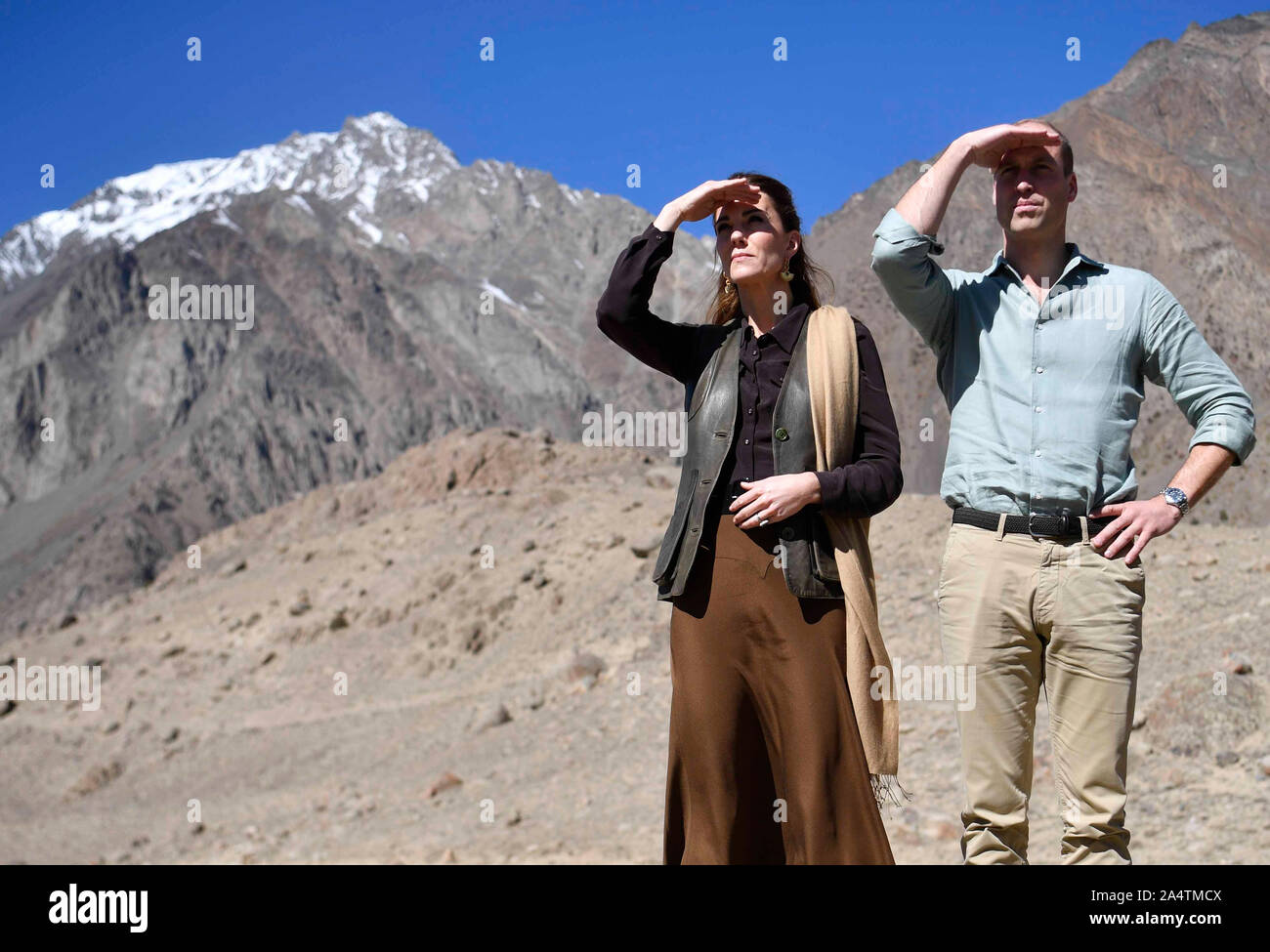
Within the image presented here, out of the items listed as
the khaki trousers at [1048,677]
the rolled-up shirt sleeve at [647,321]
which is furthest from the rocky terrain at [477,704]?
the rolled-up shirt sleeve at [647,321]

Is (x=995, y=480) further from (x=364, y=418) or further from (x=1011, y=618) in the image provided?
(x=364, y=418)

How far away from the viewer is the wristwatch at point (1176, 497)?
2881 mm

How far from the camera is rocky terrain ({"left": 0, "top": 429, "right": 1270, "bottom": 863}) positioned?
736 cm

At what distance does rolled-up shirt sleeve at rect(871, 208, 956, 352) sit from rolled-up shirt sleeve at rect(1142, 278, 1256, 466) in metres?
0.50

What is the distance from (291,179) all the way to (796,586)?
183443 millimetres

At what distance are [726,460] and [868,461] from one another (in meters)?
0.36

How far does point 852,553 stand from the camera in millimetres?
2893

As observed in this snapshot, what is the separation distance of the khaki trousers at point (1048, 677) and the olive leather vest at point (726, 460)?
1.25ft

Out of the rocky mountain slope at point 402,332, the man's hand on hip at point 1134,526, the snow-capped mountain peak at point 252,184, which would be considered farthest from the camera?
the snow-capped mountain peak at point 252,184

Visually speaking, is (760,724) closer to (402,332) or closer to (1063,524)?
(1063,524)

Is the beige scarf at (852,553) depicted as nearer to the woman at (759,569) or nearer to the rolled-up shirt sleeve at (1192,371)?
the woman at (759,569)

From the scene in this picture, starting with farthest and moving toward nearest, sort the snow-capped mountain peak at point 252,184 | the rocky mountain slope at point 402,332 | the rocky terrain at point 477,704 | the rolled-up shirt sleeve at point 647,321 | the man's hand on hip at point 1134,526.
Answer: the snow-capped mountain peak at point 252,184 → the rocky mountain slope at point 402,332 → the rocky terrain at point 477,704 → the rolled-up shirt sleeve at point 647,321 → the man's hand on hip at point 1134,526

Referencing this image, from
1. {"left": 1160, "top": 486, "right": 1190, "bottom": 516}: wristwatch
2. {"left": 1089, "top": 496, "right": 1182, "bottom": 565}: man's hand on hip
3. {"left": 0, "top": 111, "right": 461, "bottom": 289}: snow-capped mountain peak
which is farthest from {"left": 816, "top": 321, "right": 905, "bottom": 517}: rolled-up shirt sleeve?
{"left": 0, "top": 111, "right": 461, "bottom": 289}: snow-capped mountain peak

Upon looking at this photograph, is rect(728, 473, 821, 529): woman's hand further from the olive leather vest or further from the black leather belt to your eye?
the black leather belt
